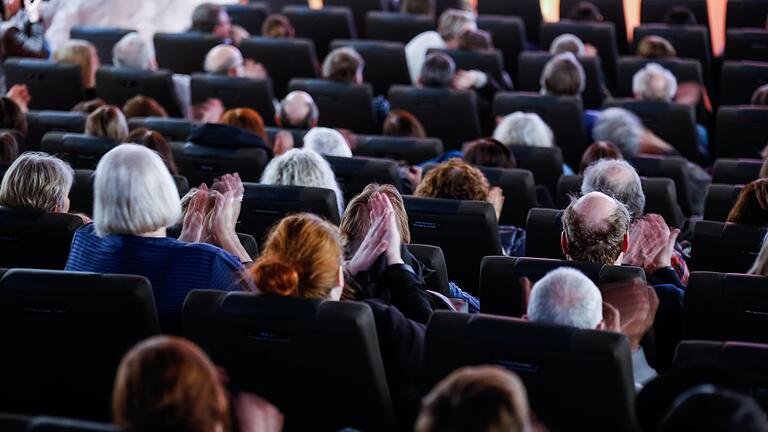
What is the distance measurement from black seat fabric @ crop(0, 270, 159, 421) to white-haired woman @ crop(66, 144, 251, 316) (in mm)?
339

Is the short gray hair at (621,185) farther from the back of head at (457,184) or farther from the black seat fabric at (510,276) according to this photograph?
the black seat fabric at (510,276)

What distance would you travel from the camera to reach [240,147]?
17.0 ft

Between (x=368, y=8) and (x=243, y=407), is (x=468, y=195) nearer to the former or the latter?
(x=243, y=407)

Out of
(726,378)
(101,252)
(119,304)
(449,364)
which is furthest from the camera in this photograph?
(101,252)

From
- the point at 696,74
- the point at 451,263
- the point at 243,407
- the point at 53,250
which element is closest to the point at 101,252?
the point at 53,250

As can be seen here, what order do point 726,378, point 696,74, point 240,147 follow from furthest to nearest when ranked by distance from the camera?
point 696,74 < point 240,147 < point 726,378

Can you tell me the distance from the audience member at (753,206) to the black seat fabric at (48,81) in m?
4.17

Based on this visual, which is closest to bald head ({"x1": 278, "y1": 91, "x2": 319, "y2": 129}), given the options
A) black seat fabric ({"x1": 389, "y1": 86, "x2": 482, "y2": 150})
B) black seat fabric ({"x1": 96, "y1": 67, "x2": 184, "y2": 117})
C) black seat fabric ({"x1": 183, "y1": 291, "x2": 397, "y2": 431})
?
black seat fabric ({"x1": 389, "y1": 86, "x2": 482, "y2": 150})

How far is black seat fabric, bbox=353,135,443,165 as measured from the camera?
5578 mm

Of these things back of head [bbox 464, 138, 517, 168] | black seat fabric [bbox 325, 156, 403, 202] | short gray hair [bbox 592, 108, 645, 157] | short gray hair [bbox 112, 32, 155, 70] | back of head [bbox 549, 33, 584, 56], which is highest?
short gray hair [bbox 112, 32, 155, 70]

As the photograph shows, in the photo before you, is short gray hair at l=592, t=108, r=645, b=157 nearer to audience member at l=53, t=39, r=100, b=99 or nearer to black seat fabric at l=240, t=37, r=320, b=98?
black seat fabric at l=240, t=37, r=320, b=98

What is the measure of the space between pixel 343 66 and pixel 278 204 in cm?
277

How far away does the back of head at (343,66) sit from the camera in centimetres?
682

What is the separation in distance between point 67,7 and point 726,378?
25.0ft
